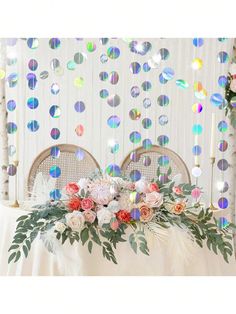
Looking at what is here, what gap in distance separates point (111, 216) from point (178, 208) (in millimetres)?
305

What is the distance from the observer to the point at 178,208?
198 centimetres

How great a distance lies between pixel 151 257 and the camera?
202cm

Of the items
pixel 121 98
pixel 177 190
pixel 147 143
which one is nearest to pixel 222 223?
pixel 177 190

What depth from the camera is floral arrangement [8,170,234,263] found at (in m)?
1.94

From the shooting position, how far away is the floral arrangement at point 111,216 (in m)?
1.94

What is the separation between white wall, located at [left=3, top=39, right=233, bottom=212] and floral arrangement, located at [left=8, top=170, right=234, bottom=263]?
171 cm

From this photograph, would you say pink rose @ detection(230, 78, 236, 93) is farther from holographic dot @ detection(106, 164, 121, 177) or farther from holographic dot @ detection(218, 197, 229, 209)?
holographic dot @ detection(106, 164, 121, 177)

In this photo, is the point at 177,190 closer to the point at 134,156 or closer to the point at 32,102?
the point at 134,156

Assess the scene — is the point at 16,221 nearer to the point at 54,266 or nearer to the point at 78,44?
the point at 54,266

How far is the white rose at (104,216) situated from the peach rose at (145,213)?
13cm

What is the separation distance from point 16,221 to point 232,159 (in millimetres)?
1495

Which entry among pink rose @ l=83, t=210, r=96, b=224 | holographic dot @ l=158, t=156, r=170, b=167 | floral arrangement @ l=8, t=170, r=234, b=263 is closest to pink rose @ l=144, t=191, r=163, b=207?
floral arrangement @ l=8, t=170, r=234, b=263

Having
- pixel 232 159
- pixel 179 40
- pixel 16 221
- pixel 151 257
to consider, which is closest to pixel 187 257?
pixel 151 257

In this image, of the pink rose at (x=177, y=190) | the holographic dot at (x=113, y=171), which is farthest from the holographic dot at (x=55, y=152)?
the pink rose at (x=177, y=190)
